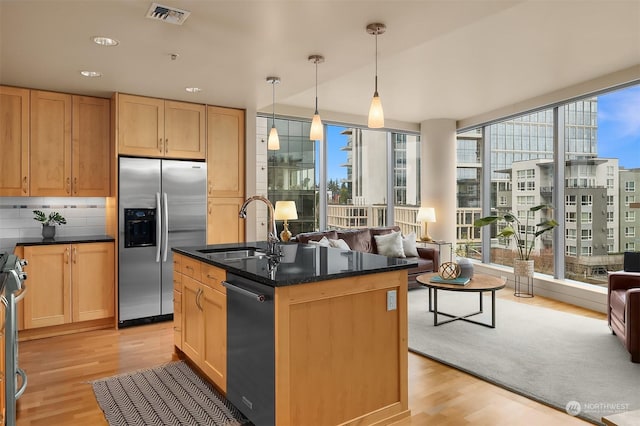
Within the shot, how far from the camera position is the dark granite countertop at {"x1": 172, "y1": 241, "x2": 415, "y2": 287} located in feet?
7.05

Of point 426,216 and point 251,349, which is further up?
point 426,216

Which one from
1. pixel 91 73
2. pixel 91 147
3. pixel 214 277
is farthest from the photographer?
pixel 91 147

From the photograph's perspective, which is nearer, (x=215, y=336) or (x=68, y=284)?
(x=215, y=336)

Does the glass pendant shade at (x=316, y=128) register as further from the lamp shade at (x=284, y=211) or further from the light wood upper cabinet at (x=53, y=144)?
the light wood upper cabinet at (x=53, y=144)

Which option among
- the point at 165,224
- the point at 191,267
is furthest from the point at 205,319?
the point at 165,224

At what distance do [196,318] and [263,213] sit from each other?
2.95m

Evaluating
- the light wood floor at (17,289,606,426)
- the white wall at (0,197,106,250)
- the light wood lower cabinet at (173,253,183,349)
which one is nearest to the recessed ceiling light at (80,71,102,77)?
the white wall at (0,197,106,250)

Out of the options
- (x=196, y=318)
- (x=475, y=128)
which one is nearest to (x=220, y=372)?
(x=196, y=318)

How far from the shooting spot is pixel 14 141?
4129 millimetres

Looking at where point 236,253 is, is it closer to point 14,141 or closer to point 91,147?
point 91,147

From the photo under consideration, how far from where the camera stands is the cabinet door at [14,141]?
4.09m

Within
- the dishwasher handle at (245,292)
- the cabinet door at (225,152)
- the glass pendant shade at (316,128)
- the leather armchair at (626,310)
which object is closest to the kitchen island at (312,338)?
the dishwasher handle at (245,292)

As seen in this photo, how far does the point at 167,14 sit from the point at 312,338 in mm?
2075

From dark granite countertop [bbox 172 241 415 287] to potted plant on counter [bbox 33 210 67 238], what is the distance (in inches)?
85.5
